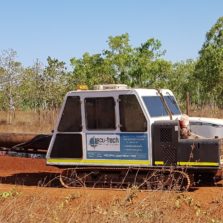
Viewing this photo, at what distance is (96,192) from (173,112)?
9.80ft

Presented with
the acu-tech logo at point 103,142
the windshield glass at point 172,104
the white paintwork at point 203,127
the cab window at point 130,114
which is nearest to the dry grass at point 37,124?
the windshield glass at point 172,104

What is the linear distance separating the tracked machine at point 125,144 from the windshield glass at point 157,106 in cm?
3

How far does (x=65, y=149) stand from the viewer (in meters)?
12.3

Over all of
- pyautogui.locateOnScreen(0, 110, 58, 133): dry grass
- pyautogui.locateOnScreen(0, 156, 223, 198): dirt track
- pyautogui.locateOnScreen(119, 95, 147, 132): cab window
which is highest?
pyautogui.locateOnScreen(119, 95, 147, 132): cab window

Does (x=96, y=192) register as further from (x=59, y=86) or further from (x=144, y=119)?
(x=59, y=86)

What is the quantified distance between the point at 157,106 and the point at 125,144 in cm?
131

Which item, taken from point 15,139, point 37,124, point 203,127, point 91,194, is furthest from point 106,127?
point 37,124

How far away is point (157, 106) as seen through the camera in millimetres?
12328

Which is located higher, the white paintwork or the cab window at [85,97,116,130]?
the cab window at [85,97,116,130]

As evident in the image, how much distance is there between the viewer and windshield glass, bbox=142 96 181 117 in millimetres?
11906

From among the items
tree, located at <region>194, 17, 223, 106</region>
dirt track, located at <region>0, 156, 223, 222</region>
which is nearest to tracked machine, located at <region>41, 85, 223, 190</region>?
dirt track, located at <region>0, 156, 223, 222</region>

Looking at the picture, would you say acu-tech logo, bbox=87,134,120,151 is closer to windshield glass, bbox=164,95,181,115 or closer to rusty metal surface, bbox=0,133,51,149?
windshield glass, bbox=164,95,181,115

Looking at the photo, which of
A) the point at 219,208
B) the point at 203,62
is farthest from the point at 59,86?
the point at 219,208

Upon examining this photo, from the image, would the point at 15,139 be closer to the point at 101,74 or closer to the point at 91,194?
the point at 91,194
